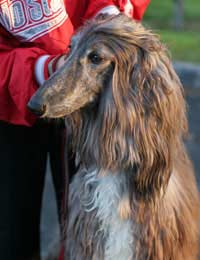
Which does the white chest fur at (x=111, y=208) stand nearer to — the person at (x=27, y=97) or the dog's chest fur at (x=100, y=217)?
the dog's chest fur at (x=100, y=217)

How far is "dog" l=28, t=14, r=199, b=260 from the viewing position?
6.76ft

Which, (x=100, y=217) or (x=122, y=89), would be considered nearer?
(x=122, y=89)

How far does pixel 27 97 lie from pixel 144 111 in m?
0.41

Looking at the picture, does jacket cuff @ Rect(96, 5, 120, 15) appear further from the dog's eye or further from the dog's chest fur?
the dog's chest fur

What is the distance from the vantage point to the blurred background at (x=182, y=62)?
12.2 ft

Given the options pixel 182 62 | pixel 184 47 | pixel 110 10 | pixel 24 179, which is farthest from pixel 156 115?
pixel 184 47

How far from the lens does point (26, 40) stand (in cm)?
235

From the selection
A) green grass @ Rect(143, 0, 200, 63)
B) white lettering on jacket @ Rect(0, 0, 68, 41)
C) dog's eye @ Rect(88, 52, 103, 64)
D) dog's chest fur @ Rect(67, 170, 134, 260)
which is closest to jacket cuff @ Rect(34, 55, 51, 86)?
white lettering on jacket @ Rect(0, 0, 68, 41)

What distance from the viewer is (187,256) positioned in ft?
8.02

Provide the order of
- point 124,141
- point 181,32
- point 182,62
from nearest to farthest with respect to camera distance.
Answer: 1. point 124,141
2. point 182,62
3. point 181,32

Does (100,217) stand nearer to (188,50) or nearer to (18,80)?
(18,80)

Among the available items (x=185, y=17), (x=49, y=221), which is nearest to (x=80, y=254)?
(x=49, y=221)

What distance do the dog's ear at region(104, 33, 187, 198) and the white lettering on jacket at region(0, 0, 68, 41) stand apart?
0.36 meters

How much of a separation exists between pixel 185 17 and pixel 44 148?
851 centimetres
